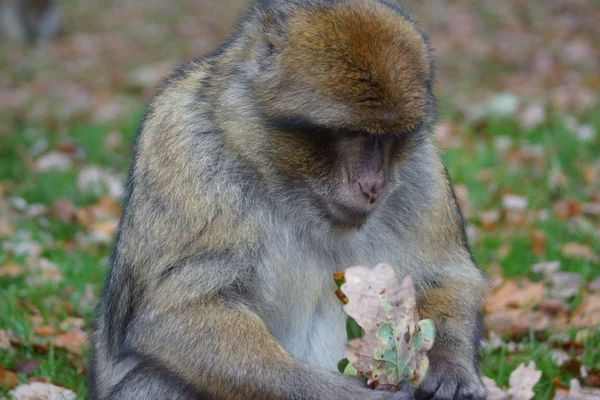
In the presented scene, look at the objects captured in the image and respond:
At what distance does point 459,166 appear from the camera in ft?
24.1

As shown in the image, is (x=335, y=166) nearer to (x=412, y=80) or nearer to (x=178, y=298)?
(x=412, y=80)

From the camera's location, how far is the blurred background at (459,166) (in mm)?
4457

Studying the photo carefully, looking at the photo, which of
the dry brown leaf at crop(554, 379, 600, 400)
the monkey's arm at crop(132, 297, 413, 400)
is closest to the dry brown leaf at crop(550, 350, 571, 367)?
the dry brown leaf at crop(554, 379, 600, 400)

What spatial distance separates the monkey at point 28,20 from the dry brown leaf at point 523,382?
1197 centimetres

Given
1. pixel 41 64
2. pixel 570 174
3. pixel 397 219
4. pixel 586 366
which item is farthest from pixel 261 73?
pixel 41 64

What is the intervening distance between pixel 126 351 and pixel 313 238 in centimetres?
78

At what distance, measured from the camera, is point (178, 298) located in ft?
10.4

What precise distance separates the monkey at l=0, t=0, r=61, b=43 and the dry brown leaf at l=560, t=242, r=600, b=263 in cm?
1058

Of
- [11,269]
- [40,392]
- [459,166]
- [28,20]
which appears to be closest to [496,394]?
[40,392]

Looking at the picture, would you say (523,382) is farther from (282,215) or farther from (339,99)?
(339,99)

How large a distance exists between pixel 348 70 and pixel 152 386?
1.28 meters

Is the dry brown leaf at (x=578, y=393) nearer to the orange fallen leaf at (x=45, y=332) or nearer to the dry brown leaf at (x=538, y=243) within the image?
the dry brown leaf at (x=538, y=243)

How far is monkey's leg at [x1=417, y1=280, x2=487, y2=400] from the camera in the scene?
3.22 metres

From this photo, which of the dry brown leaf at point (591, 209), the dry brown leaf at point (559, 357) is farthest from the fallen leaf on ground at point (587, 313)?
the dry brown leaf at point (591, 209)
